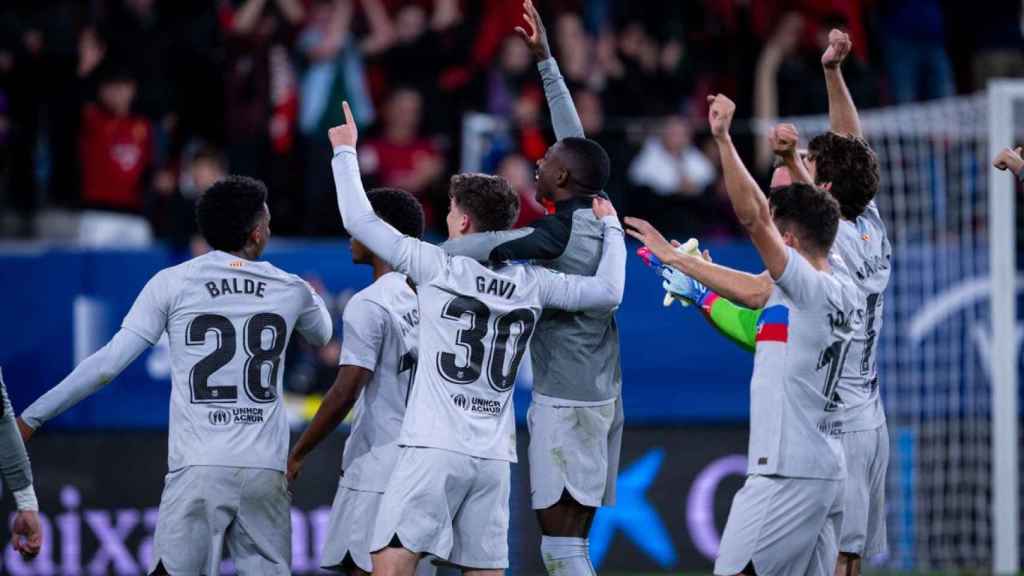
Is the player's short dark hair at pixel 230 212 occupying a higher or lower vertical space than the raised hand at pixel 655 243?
higher

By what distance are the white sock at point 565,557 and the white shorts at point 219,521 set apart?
117cm

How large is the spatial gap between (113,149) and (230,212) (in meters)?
6.16

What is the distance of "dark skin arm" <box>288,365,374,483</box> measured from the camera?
699 cm

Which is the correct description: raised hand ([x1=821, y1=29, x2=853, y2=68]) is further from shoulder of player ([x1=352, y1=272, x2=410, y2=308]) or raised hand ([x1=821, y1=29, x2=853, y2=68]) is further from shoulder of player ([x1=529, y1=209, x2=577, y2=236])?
shoulder of player ([x1=352, y1=272, x2=410, y2=308])

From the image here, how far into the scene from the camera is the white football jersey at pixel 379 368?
710 centimetres

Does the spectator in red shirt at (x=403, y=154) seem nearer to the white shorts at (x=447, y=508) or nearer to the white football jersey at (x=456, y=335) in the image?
the white football jersey at (x=456, y=335)

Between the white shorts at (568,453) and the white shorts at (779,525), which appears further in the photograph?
the white shorts at (568,453)

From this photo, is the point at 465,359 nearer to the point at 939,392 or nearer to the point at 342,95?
the point at 939,392

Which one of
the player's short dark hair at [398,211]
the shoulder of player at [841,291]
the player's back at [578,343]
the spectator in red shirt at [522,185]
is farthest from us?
the spectator in red shirt at [522,185]

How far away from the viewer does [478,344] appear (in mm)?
6621

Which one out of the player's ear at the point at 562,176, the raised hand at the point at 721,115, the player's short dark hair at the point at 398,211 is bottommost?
the player's short dark hair at the point at 398,211

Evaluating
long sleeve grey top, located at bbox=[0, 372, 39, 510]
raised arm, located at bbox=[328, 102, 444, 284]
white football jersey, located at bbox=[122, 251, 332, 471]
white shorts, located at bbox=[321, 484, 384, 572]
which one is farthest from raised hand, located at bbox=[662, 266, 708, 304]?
long sleeve grey top, located at bbox=[0, 372, 39, 510]

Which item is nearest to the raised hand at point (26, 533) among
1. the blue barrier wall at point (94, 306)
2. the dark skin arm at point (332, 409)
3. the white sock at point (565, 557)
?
the dark skin arm at point (332, 409)

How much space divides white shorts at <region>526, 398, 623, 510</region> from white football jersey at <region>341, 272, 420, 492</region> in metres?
0.64
